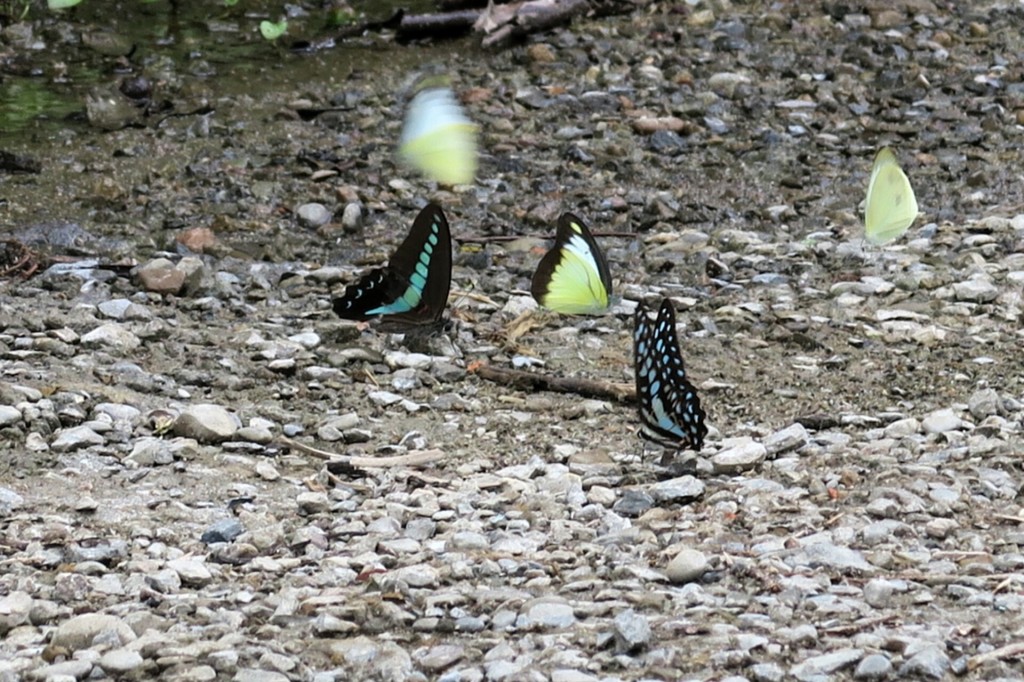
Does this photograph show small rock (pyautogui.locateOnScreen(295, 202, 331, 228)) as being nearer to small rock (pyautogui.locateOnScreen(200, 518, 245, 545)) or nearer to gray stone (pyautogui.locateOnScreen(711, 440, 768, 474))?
gray stone (pyautogui.locateOnScreen(711, 440, 768, 474))

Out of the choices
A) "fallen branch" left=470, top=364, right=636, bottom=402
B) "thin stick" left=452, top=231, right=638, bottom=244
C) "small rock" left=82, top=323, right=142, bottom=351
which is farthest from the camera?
"thin stick" left=452, top=231, right=638, bottom=244

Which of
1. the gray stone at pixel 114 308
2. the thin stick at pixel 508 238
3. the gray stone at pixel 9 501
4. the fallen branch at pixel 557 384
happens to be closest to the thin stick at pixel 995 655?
the fallen branch at pixel 557 384

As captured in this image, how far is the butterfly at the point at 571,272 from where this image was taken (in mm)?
6172

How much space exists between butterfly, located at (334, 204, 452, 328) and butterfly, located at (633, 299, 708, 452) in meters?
1.07

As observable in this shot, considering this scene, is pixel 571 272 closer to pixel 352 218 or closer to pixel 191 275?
pixel 352 218

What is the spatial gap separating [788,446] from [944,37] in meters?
5.71

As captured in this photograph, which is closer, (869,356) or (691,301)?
(869,356)

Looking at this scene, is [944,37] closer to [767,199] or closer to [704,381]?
[767,199]

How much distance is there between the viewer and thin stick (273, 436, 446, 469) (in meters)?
4.89

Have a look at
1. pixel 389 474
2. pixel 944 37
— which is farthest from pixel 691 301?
pixel 944 37

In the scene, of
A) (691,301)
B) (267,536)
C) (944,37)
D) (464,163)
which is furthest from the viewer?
(944,37)

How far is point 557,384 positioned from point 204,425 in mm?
1361

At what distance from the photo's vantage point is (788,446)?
16.2 ft

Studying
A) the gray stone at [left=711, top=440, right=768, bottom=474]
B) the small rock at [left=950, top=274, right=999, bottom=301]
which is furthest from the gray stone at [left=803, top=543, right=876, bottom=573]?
the small rock at [left=950, top=274, right=999, bottom=301]
